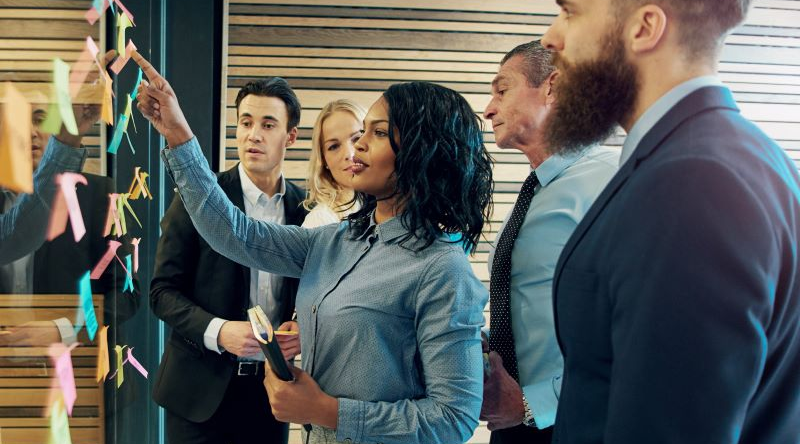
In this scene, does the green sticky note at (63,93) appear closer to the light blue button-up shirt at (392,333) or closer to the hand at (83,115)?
the hand at (83,115)

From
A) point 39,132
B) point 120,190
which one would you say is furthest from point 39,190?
point 120,190

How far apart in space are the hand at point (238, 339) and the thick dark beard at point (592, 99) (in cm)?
133

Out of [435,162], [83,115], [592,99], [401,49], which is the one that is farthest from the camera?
[401,49]

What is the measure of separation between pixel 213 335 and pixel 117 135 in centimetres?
77

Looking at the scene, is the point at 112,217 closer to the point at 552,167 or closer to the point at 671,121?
the point at 552,167

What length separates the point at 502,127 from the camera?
2.15 metres

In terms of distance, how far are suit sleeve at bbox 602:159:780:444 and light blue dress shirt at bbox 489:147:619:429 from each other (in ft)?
3.11

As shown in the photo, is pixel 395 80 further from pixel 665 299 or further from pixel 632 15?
pixel 665 299

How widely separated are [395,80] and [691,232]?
11.3ft

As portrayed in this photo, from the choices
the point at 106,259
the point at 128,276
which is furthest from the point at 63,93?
the point at 128,276

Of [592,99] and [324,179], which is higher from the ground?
[592,99]

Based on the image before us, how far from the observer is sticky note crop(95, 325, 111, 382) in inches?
61.4

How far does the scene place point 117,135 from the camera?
1.81 m

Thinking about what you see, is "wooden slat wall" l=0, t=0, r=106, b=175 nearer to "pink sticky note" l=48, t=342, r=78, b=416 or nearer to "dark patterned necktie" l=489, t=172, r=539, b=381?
"pink sticky note" l=48, t=342, r=78, b=416
